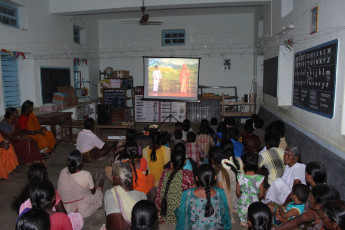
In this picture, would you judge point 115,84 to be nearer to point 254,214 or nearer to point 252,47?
point 252,47

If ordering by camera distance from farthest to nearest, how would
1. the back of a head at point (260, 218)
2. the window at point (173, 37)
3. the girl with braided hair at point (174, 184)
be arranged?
the window at point (173, 37)
the girl with braided hair at point (174, 184)
the back of a head at point (260, 218)

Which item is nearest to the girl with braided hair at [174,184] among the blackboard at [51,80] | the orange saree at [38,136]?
the orange saree at [38,136]

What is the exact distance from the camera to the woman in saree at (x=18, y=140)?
5.44m

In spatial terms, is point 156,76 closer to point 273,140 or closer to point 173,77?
point 173,77

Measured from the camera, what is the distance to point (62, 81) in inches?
344

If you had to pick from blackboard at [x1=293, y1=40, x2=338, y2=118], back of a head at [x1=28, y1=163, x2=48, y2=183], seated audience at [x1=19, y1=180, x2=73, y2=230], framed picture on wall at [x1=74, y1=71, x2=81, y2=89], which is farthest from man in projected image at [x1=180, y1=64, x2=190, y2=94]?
seated audience at [x1=19, y1=180, x2=73, y2=230]

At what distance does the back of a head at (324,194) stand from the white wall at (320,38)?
1.66 meters

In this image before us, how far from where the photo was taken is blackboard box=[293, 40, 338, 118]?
150 inches

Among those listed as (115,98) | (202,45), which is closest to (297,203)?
(115,98)

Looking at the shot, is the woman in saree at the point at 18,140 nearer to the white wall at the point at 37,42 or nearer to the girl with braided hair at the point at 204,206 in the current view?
the white wall at the point at 37,42

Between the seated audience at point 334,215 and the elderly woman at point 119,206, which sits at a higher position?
the seated audience at point 334,215

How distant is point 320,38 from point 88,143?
167 inches

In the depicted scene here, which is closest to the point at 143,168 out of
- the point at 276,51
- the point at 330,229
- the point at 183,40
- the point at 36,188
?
the point at 36,188

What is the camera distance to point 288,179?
312cm
